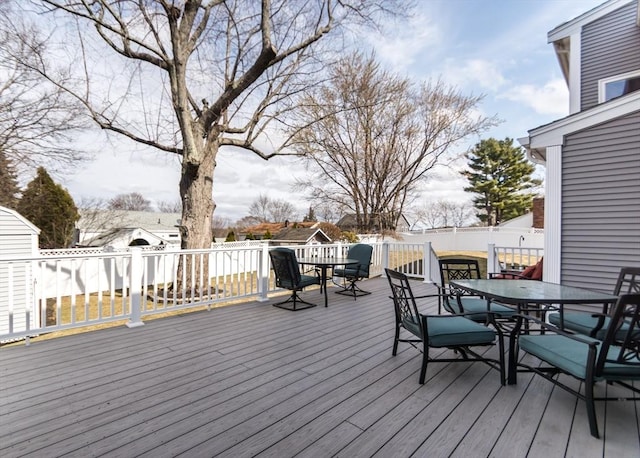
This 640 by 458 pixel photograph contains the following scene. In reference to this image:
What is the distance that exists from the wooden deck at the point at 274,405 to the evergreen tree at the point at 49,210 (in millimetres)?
13582

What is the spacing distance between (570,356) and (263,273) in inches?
168

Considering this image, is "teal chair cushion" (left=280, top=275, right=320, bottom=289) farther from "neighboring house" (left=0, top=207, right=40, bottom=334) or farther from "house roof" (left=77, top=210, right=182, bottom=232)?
"house roof" (left=77, top=210, right=182, bottom=232)

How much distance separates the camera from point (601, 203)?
154 inches

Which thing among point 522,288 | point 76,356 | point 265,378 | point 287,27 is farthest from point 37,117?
point 522,288

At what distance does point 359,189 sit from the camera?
16266 millimetres

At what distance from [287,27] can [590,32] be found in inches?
234

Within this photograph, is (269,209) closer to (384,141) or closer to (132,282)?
(384,141)

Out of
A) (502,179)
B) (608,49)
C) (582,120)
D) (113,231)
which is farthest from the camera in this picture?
(502,179)

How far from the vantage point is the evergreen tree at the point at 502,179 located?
77.2ft

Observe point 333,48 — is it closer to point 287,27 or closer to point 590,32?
point 287,27

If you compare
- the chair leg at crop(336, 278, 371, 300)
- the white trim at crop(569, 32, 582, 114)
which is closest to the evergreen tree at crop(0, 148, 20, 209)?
the chair leg at crop(336, 278, 371, 300)

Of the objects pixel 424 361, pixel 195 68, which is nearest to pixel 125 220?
pixel 195 68

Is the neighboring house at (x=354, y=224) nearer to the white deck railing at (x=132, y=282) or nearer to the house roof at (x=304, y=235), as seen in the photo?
the house roof at (x=304, y=235)

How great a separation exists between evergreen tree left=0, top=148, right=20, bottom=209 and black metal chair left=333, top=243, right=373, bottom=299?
11989 millimetres
